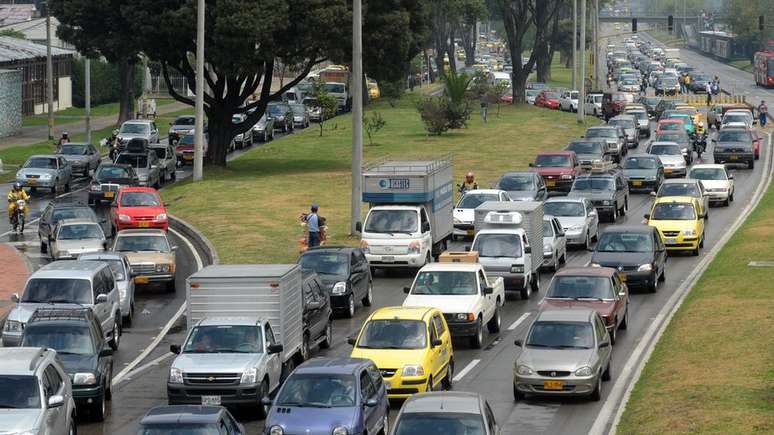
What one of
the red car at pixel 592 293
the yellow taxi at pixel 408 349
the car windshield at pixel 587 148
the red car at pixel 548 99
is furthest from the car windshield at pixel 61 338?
the red car at pixel 548 99

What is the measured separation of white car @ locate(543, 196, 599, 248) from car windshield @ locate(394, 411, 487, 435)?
27.0 meters

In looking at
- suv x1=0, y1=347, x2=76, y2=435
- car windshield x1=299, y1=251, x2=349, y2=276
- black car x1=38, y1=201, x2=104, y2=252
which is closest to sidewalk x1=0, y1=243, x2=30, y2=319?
black car x1=38, y1=201, x2=104, y2=252

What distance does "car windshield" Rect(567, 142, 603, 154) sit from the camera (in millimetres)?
67875

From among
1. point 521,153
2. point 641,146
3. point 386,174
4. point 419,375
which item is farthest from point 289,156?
point 419,375

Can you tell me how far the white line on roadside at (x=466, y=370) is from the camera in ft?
95.5

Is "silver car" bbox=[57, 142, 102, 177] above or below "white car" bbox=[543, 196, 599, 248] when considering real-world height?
above

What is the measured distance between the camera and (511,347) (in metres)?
32.5

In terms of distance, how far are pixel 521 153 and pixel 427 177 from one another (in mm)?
34663

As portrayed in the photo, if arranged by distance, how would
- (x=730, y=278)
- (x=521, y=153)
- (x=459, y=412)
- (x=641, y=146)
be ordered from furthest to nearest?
(x=641, y=146), (x=521, y=153), (x=730, y=278), (x=459, y=412)

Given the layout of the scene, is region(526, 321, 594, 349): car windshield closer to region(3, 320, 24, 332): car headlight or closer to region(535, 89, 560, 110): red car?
region(3, 320, 24, 332): car headlight

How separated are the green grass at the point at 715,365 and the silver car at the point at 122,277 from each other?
12747 mm

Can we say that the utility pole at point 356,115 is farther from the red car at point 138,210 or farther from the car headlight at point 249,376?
the car headlight at point 249,376

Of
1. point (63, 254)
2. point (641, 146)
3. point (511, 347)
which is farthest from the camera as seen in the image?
point (641, 146)

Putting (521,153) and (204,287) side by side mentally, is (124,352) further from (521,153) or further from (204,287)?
(521,153)
